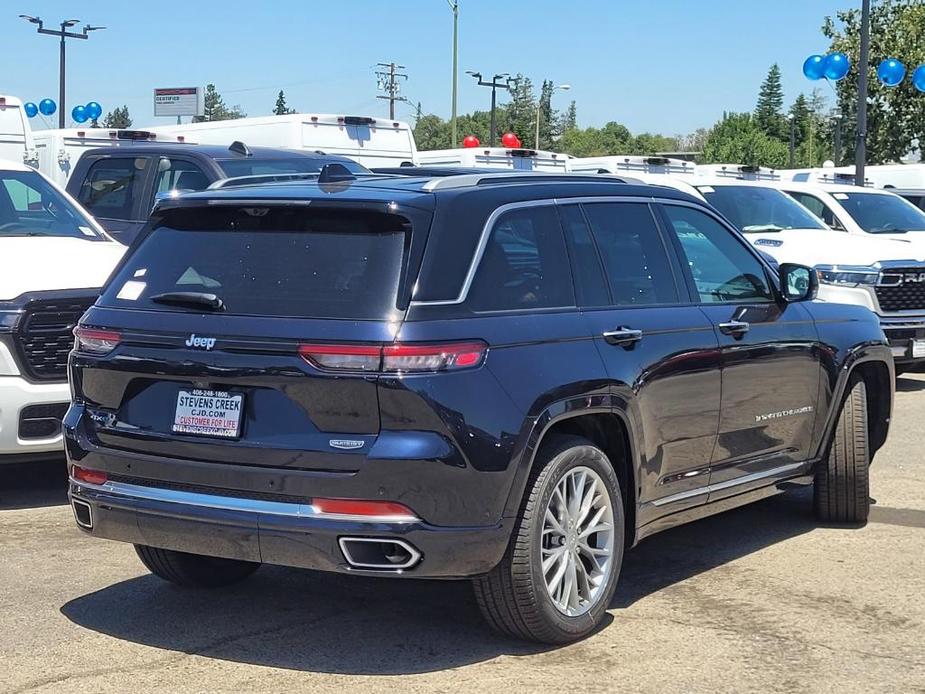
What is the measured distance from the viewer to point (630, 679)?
484 centimetres

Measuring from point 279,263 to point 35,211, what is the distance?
477 cm

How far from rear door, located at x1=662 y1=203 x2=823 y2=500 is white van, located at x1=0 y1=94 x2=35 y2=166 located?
481 inches

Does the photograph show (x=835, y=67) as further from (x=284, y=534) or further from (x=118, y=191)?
(x=284, y=534)

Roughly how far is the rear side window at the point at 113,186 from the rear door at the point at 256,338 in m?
6.37

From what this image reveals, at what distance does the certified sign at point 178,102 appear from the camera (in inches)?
3580

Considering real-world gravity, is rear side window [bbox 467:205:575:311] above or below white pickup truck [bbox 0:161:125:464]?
above

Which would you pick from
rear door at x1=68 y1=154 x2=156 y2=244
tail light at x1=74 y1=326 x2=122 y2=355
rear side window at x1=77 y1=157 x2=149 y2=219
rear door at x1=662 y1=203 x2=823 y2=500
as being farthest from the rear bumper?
rear side window at x1=77 y1=157 x2=149 y2=219

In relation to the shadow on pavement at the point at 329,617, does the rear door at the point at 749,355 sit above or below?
above

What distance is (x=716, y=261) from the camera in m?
6.52

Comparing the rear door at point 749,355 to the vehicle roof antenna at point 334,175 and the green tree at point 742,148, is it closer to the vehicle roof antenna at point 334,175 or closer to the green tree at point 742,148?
the vehicle roof antenna at point 334,175

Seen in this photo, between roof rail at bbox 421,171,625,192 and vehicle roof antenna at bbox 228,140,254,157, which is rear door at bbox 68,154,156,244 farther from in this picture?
roof rail at bbox 421,171,625,192

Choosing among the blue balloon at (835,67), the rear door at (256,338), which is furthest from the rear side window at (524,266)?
the blue balloon at (835,67)

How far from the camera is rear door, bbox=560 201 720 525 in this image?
5484mm

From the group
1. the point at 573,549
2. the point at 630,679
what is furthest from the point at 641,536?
the point at 630,679
